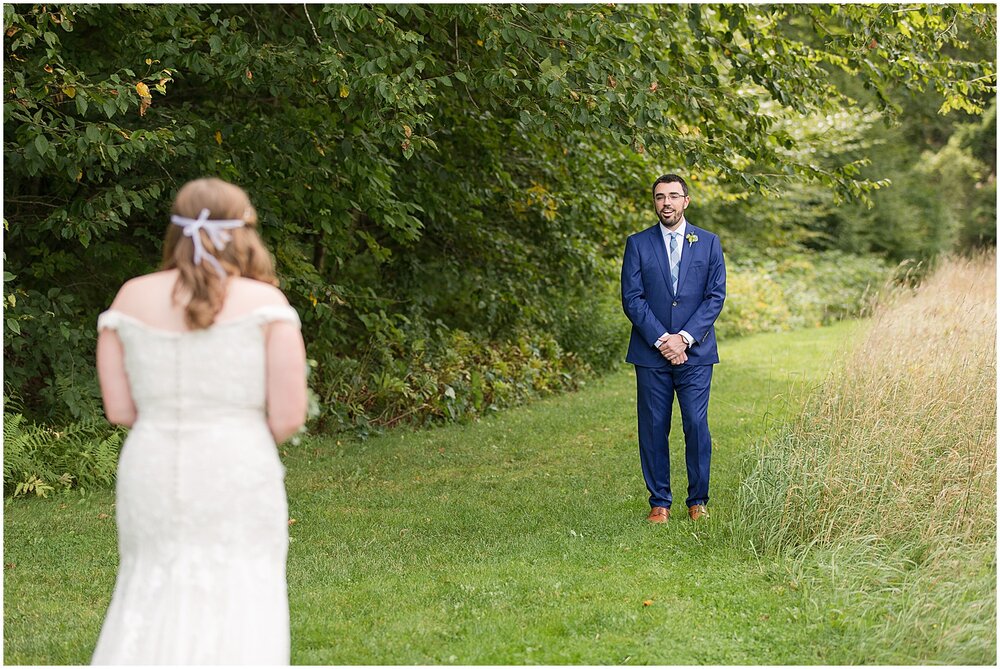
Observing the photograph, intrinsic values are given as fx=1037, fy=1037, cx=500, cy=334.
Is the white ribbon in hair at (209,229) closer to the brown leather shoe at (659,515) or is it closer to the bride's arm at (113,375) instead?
the bride's arm at (113,375)

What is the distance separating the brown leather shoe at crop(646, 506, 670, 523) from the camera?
6469mm

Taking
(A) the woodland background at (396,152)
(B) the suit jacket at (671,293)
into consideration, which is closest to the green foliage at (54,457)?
(A) the woodland background at (396,152)

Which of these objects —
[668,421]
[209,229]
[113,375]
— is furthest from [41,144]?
[668,421]

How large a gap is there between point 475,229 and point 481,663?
308 inches

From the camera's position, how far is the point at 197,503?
3426 mm

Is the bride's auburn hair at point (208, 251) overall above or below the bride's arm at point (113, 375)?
above

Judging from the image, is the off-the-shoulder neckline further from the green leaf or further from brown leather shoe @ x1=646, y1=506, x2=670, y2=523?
brown leather shoe @ x1=646, y1=506, x2=670, y2=523

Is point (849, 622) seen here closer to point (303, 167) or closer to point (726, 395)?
point (303, 167)

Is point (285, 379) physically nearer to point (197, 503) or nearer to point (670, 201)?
point (197, 503)

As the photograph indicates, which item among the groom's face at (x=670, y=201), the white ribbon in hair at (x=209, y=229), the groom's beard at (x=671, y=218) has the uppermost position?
the white ribbon in hair at (x=209, y=229)

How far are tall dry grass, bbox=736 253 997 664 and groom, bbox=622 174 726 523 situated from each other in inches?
18.0

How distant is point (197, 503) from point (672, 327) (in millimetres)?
3668

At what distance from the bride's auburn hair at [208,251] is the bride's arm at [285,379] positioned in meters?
0.21

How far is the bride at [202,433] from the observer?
3.29 meters
